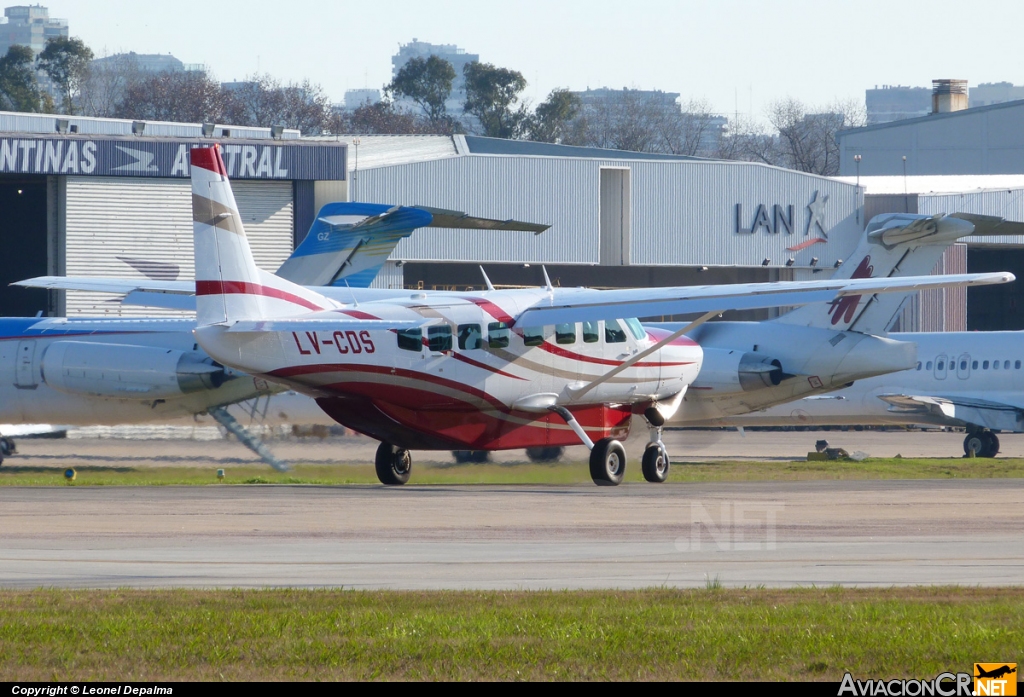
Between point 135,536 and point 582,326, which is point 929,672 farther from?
point 582,326

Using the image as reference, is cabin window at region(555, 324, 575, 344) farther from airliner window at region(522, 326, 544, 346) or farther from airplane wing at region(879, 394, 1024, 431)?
airplane wing at region(879, 394, 1024, 431)

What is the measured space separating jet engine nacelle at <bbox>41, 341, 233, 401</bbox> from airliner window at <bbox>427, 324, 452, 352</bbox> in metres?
7.76

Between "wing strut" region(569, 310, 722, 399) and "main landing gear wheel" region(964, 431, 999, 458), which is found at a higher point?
"wing strut" region(569, 310, 722, 399)

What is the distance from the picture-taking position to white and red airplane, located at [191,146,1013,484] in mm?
21422

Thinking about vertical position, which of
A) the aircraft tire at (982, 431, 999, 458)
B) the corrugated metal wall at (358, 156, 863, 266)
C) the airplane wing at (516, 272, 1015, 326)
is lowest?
the aircraft tire at (982, 431, 999, 458)

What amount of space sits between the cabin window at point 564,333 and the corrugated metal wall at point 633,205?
27.7 metres

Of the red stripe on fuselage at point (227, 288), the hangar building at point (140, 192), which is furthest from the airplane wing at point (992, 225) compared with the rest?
the hangar building at point (140, 192)

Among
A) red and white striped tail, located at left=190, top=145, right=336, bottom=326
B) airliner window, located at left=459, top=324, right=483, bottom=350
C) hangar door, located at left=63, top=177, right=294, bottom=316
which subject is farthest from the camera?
hangar door, located at left=63, top=177, right=294, bottom=316

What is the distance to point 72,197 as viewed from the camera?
149ft

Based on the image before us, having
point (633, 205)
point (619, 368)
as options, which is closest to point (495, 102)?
point (633, 205)

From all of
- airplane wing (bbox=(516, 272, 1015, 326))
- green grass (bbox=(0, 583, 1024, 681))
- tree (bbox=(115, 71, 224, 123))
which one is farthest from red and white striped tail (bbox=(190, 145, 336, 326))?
tree (bbox=(115, 71, 224, 123))

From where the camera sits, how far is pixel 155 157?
45.8 meters

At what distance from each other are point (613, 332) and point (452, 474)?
3961mm

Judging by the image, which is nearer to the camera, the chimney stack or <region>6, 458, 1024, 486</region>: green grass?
<region>6, 458, 1024, 486</region>: green grass
